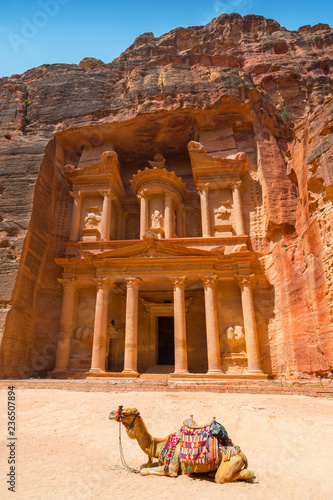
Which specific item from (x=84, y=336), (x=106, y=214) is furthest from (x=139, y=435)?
(x=106, y=214)

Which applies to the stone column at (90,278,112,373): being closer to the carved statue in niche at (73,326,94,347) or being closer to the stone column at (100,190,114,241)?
the carved statue in niche at (73,326,94,347)

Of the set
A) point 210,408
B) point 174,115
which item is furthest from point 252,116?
point 210,408

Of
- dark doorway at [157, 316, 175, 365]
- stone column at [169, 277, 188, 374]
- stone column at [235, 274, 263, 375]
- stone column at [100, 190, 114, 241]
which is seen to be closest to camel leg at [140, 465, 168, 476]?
stone column at [169, 277, 188, 374]

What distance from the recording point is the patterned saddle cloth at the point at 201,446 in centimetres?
493

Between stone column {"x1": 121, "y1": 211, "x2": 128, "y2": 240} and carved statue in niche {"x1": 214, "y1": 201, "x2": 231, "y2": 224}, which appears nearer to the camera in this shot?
carved statue in niche {"x1": 214, "y1": 201, "x2": 231, "y2": 224}

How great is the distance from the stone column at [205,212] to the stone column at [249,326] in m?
3.67

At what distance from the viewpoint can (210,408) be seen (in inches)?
342

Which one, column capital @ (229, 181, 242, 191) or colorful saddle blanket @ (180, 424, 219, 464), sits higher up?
column capital @ (229, 181, 242, 191)

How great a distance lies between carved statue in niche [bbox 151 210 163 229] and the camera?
2169cm

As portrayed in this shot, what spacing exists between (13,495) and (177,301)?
13.8 m

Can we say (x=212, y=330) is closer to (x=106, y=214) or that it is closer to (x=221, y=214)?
(x=221, y=214)

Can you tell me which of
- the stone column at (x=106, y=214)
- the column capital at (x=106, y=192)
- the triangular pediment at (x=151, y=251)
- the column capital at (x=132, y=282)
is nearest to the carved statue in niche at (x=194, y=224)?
the triangular pediment at (x=151, y=251)

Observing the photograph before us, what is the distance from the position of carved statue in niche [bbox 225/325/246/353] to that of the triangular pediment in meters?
4.23

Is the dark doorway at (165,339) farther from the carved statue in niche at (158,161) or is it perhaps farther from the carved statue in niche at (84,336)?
the carved statue in niche at (158,161)
